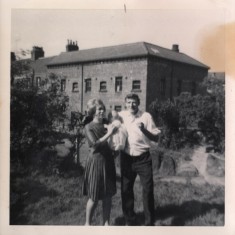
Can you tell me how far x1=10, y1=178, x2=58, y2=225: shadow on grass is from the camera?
3539 mm

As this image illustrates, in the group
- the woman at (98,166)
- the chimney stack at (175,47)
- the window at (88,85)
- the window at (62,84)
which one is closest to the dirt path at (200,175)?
the woman at (98,166)

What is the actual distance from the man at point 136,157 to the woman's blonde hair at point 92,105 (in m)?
0.20

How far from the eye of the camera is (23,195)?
11.7 ft

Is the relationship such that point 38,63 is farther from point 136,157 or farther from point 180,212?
point 180,212

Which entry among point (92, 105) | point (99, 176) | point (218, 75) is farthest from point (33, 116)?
point (218, 75)

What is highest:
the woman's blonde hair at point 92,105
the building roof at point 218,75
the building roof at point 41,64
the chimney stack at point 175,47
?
the chimney stack at point 175,47

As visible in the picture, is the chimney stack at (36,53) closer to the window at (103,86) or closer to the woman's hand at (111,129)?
the window at (103,86)

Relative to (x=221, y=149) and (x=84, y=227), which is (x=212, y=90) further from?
(x=84, y=227)

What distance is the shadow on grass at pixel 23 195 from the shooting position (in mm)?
3539

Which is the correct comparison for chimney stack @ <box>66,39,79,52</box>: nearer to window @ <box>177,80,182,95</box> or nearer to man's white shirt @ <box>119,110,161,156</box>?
man's white shirt @ <box>119,110,161,156</box>

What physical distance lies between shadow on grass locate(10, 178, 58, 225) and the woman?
315mm

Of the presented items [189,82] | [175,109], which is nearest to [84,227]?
[175,109]

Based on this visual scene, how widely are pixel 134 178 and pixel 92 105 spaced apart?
69cm

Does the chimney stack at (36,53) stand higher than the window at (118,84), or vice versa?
the chimney stack at (36,53)
